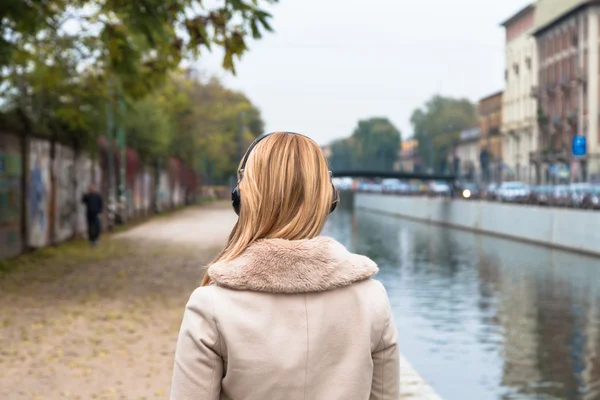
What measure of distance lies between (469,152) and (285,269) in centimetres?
13818

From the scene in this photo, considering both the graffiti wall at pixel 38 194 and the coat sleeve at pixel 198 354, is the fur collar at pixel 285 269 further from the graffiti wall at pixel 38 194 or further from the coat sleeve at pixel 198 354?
the graffiti wall at pixel 38 194

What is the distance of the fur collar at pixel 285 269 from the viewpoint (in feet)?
8.16

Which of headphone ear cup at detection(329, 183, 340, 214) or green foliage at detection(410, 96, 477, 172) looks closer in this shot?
headphone ear cup at detection(329, 183, 340, 214)

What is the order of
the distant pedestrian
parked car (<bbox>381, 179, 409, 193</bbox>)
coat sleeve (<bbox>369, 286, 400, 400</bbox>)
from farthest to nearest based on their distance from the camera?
1. parked car (<bbox>381, 179, 409, 193</bbox>)
2. the distant pedestrian
3. coat sleeve (<bbox>369, 286, 400, 400</bbox>)

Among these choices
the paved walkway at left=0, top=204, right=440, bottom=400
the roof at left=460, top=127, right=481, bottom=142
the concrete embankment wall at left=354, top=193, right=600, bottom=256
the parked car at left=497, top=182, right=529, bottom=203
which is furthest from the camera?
the roof at left=460, top=127, right=481, bottom=142

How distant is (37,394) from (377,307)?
610 centimetres

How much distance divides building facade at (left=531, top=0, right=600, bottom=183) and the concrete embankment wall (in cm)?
1025

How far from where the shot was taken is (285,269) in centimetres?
250

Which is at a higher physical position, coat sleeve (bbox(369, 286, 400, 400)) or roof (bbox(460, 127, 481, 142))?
roof (bbox(460, 127, 481, 142))

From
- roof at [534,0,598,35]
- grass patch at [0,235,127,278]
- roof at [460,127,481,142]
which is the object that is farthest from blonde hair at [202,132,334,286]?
roof at [460,127,481,142]

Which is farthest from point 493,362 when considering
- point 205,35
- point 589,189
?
point 589,189

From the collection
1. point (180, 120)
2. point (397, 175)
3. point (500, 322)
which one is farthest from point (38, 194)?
point (397, 175)

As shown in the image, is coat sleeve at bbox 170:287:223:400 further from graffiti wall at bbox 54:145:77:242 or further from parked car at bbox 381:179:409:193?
parked car at bbox 381:179:409:193

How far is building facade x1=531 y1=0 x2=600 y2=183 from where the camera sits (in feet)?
232
